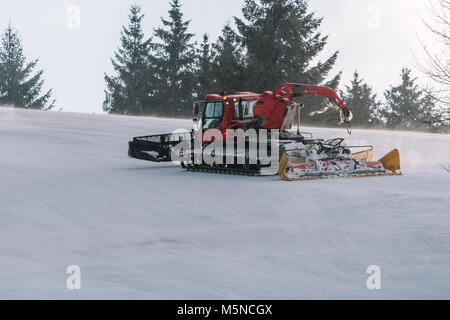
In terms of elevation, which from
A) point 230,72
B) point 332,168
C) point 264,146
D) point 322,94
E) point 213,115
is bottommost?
point 332,168

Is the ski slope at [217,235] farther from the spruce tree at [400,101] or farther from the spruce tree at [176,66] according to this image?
the spruce tree at [400,101]

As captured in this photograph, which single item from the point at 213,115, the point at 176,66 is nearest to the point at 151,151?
the point at 213,115

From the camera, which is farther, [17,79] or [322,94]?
[17,79]

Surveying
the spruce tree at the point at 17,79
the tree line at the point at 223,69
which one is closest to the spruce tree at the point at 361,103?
the tree line at the point at 223,69

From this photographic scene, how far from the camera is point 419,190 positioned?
11938mm

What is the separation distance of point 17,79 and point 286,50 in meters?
27.1

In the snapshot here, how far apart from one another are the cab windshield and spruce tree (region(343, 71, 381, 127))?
4492cm

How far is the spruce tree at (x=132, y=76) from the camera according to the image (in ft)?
184

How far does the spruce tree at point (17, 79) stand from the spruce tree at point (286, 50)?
72.4 ft

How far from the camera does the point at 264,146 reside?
48.3 ft

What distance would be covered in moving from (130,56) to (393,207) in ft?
171

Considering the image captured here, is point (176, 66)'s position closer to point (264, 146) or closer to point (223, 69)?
point (223, 69)

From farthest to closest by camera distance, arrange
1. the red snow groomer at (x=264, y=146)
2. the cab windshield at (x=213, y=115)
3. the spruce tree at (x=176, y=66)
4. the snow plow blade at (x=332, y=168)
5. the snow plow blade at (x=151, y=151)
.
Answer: the spruce tree at (x=176, y=66) → the snow plow blade at (x=151, y=151) → the cab windshield at (x=213, y=115) → the red snow groomer at (x=264, y=146) → the snow plow blade at (x=332, y=168)
